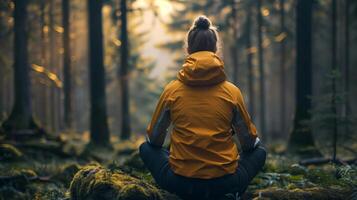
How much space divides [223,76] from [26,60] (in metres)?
12.6

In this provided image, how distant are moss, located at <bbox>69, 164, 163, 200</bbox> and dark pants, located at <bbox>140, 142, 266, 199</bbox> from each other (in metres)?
0.20

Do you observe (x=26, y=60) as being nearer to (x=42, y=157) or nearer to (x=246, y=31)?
(x=42, y=157)

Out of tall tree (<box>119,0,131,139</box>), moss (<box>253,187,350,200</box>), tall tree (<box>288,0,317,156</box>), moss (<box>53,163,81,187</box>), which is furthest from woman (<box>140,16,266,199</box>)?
tall tree (<box>119,0,131,139</box>)

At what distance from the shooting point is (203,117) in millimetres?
5246

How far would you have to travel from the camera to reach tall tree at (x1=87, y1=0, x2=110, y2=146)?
58.7 ft

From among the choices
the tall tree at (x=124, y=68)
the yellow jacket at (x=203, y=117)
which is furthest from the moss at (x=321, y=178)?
the tall tree at (x=124, y=68)

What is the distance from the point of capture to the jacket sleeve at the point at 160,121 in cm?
546

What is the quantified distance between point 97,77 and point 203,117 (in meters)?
13.2

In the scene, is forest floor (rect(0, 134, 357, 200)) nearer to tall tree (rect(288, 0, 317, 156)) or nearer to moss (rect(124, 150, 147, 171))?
moss (rect(124, 150, 147, 171))

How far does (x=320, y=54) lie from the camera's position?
135ft

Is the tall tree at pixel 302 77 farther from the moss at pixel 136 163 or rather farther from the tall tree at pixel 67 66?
the tall tree at pixel 67 66

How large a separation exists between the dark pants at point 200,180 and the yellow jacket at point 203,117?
0.08m

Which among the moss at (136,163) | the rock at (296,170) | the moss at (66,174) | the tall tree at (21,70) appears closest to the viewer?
the rock at (296,170)

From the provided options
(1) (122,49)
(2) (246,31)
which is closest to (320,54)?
(2) (246,31)
